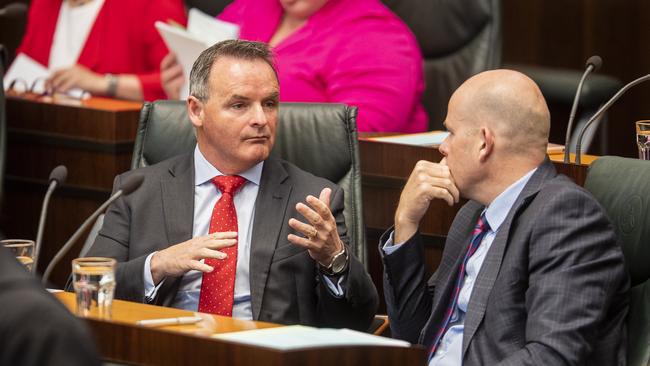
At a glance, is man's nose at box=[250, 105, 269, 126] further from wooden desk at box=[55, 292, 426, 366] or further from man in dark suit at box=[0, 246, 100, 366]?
man in dark suit at box=[0, 246, 100, 366]

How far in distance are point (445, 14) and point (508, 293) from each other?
80.4 inches

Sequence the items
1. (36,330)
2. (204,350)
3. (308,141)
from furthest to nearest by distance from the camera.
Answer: (308,141) → (204,350) → (36,330)

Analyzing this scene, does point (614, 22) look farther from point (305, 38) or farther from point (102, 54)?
point (102, 54)

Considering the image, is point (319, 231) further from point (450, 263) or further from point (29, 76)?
point (29, 76)

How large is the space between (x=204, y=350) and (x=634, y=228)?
950 millimetres

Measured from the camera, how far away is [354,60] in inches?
152

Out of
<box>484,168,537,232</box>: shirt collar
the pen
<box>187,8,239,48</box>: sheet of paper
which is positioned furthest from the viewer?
<box>187,8,239,48</box>: sheet of paper

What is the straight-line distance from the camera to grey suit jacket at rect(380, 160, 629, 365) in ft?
7.04

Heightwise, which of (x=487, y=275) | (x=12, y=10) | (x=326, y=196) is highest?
(x=12, y=10)

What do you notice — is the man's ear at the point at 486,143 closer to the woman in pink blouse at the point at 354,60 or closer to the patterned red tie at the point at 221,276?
the patterned red tie at the point at 221,276

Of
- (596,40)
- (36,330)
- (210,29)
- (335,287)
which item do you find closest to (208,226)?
(335,287)

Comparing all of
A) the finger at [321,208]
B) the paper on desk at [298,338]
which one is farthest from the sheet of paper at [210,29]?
the paper on desk at [298,338]

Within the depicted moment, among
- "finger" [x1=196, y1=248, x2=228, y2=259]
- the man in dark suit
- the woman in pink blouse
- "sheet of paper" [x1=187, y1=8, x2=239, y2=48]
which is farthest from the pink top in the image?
the man in dark suit

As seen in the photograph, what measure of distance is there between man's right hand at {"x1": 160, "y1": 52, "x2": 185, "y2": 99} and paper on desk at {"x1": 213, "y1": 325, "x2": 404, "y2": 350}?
2450 millimetres
